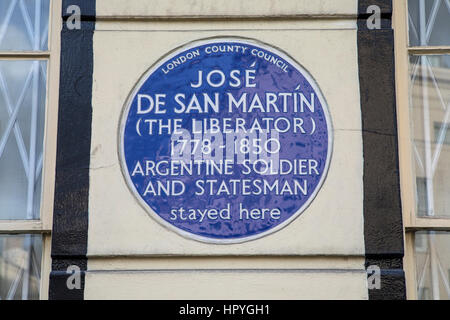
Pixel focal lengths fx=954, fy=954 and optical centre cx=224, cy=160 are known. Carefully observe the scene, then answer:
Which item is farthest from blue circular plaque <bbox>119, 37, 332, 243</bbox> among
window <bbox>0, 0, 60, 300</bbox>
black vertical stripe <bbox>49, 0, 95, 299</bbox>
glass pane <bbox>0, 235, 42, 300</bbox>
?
glass pane <bbox>0, 235, 42, 300</bbox>

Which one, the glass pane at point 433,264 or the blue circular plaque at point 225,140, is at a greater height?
the blue circular plaque at point 225,140

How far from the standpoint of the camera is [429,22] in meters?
5.82

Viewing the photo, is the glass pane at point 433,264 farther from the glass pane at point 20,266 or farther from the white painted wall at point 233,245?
the glass pane at point 20,266

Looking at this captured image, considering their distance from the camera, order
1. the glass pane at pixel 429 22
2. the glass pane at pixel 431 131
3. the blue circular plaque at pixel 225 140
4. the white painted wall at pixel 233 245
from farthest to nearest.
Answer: the glass pane at pixel 429 22, the glass pane at pixel 431 131, the blue circular plaque at pixel 225 140, the white painted wall at pixel 233 245

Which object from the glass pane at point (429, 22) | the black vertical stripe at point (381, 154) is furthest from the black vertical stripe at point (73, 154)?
the glass pane at point (429, 22)

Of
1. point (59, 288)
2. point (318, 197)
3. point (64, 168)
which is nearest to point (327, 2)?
point (318, 197)

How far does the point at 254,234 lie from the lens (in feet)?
17.5

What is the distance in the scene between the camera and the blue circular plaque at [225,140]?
539cm

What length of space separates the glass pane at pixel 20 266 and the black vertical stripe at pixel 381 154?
6.19ft

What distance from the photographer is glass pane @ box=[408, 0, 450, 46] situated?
5.80m

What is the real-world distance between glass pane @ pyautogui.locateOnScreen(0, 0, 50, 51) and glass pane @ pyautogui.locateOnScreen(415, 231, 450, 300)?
8.36 ft

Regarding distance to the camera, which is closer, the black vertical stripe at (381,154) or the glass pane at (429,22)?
→ the black vertical stripe at (381,154)

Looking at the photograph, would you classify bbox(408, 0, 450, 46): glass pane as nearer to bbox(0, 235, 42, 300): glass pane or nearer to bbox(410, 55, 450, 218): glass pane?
bbox(410, 55, 450, 218): glass pane

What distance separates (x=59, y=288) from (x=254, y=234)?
3.69 ft
